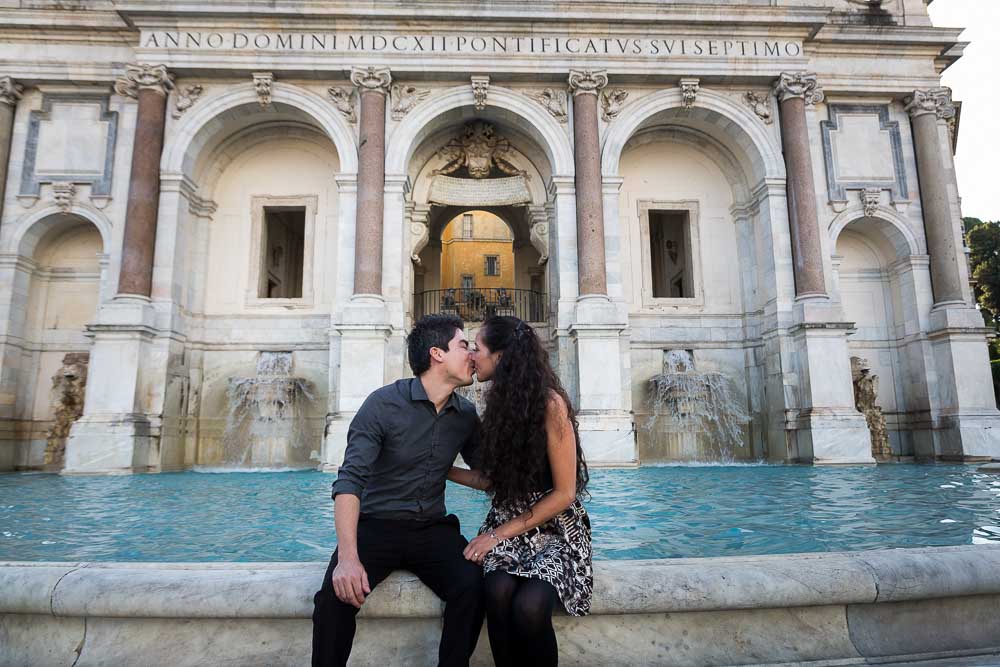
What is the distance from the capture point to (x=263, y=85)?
45.4ft

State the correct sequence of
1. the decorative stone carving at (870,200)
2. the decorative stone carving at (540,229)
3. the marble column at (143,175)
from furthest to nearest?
the decorative stone carving at (540,229) → the decorative stone carving at (870,200) → the marble column at (143,175)

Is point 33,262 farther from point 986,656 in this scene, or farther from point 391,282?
point 986,656

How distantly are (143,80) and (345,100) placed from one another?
4.32m

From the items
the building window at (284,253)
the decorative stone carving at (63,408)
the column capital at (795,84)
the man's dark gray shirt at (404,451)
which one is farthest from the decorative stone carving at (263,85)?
the man's dark gray shirt at (404,451)

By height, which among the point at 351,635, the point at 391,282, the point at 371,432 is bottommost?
the point at 351,635

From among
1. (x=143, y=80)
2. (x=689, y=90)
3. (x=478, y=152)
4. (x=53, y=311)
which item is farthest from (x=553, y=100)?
(x=53, y=311)

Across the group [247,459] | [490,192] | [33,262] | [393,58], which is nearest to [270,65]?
[393,58]

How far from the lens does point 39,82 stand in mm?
14344

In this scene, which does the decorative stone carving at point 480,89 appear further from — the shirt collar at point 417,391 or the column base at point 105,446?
the shirt collar at point 417,391

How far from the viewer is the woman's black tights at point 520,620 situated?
7.16 ft

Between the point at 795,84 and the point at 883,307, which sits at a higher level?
the point at 795,84

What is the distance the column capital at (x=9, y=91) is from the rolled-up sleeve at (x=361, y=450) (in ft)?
54.7

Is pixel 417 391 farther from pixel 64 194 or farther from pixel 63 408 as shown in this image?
pixel 64 194

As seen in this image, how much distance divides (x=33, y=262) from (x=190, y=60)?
6.14 meters
